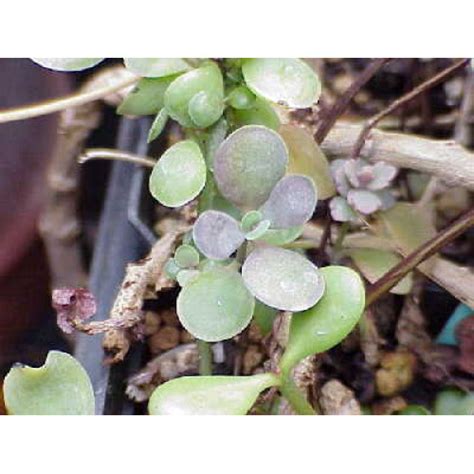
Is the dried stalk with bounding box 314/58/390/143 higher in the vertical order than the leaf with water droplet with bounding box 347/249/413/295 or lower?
higher

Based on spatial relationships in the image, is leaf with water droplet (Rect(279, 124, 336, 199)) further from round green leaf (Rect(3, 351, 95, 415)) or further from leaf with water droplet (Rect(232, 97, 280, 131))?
round green leaf (Rect(3, 351, 95, 415))

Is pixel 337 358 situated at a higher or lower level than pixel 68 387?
lower

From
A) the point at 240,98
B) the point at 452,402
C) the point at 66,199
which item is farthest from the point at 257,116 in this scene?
the point at 66,199

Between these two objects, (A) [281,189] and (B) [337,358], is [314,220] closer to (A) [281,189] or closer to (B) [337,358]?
(B) [337,358]

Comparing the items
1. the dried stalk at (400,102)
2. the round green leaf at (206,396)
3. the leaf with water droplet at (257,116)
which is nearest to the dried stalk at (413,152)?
the dried stalk at (400,102)

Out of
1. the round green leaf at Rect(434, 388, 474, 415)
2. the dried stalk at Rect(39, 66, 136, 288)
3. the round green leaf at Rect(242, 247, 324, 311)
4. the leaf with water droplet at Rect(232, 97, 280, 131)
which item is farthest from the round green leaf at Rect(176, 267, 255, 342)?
the dried stalk at Rect(39, 66, 136, 288)
